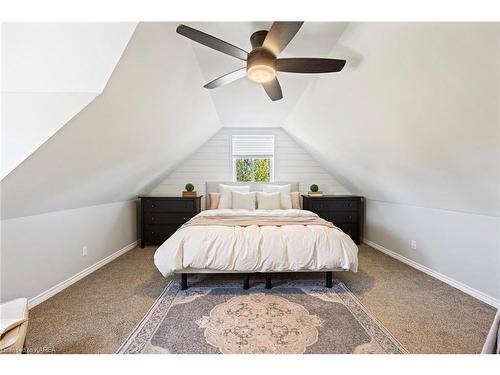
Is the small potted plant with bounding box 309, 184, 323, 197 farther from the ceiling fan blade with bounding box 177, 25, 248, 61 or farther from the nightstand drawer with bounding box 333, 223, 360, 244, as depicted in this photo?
the ceiling fan blade with bounding box 177, 25, 248, 61

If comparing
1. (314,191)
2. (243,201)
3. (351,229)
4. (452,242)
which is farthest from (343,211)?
(243,201)

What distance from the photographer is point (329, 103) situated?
2.62 metres

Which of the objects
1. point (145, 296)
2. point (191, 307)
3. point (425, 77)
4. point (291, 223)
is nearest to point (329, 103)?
point (425, 77)

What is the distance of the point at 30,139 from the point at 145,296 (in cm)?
162

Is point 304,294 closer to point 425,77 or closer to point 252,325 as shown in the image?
point 252,325

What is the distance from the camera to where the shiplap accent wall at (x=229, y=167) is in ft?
14.4

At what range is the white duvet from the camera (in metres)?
2.17

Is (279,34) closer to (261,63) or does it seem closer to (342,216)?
(261,63)

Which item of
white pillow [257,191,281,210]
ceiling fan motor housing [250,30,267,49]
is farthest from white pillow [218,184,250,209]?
ceiling fan motor housing [250,30,267,49]

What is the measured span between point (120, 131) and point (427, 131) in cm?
264

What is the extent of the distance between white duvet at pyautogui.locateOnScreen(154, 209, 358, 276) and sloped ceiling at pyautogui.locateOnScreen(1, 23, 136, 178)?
53.8 inches

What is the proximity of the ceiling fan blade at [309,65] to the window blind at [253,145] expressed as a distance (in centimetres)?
270

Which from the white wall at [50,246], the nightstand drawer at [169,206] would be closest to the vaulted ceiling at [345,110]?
the white wall at [50,246]

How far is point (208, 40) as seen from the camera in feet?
4.88
